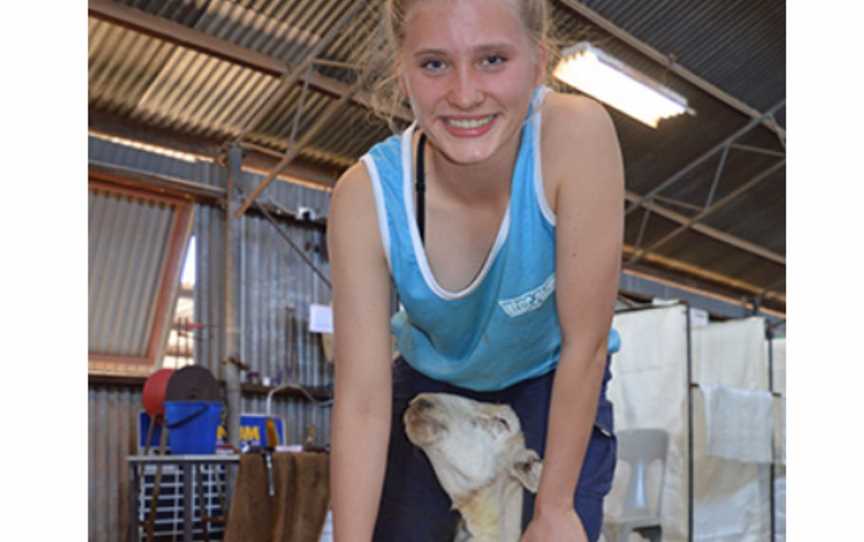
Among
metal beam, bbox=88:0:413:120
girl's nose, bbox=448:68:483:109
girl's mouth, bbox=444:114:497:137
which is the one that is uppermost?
metal beam, bbox=88:0:413:120

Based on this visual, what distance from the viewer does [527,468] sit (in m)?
1.21

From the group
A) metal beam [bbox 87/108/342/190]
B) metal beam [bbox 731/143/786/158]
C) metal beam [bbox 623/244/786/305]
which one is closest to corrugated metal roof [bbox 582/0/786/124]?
metal beam [bbox 731/143/786/158]

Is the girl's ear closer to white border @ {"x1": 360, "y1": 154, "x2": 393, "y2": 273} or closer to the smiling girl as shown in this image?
the smiling girl

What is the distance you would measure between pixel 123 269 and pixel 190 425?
1.99m

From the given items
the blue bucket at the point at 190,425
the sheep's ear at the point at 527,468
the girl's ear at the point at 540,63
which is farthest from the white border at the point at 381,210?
the blue bucket at the point at 190,425

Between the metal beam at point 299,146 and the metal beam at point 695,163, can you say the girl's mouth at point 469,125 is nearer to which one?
the metal beam at point 299,146

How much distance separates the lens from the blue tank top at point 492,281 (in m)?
1.06

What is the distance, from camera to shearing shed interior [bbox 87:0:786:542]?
414 cm

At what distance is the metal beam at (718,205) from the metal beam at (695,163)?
15.8 inches

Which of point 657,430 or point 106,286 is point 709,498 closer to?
point 657,430

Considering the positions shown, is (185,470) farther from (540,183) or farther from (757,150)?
(757,150)

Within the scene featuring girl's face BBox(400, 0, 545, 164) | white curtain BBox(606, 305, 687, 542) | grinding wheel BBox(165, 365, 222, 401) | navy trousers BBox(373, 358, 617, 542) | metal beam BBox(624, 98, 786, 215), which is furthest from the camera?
metal beam BBox(624, 98, 786, 215)

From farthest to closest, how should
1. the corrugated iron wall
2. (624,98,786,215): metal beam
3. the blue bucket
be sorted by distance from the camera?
(624,98,786,215): metal beam, the corrugated iron wall, the blue bucket
